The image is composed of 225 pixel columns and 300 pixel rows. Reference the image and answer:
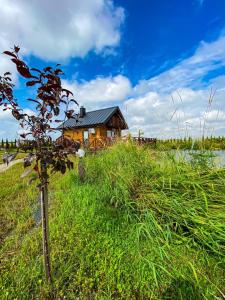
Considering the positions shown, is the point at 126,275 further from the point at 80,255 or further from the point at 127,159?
the point at 127,159

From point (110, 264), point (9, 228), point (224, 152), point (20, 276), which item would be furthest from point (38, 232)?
point (224, 152)

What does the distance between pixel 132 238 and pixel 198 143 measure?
2.05 m

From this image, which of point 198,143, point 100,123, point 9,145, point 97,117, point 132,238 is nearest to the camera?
point 9,145

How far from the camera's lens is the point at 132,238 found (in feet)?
7.29

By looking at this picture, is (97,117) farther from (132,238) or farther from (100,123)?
(132,238)

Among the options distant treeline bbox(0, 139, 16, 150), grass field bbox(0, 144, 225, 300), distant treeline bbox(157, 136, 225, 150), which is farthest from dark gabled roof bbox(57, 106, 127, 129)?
distant treeline bbox(0, 139, 16, 150)

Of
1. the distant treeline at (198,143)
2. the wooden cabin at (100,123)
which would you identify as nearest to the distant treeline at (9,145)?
the distant treeline at (198,143)

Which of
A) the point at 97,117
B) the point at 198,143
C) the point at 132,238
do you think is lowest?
the point at 132,238

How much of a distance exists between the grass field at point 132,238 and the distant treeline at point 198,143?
34 centimetres

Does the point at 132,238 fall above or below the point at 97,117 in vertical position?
below

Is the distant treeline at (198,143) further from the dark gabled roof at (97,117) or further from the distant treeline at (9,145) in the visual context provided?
the dark gabled roof at (97,117)

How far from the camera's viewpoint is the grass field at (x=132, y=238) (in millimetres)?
1660

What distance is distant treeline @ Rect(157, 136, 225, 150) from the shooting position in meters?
3.41

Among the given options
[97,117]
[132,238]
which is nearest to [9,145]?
[132,238]
